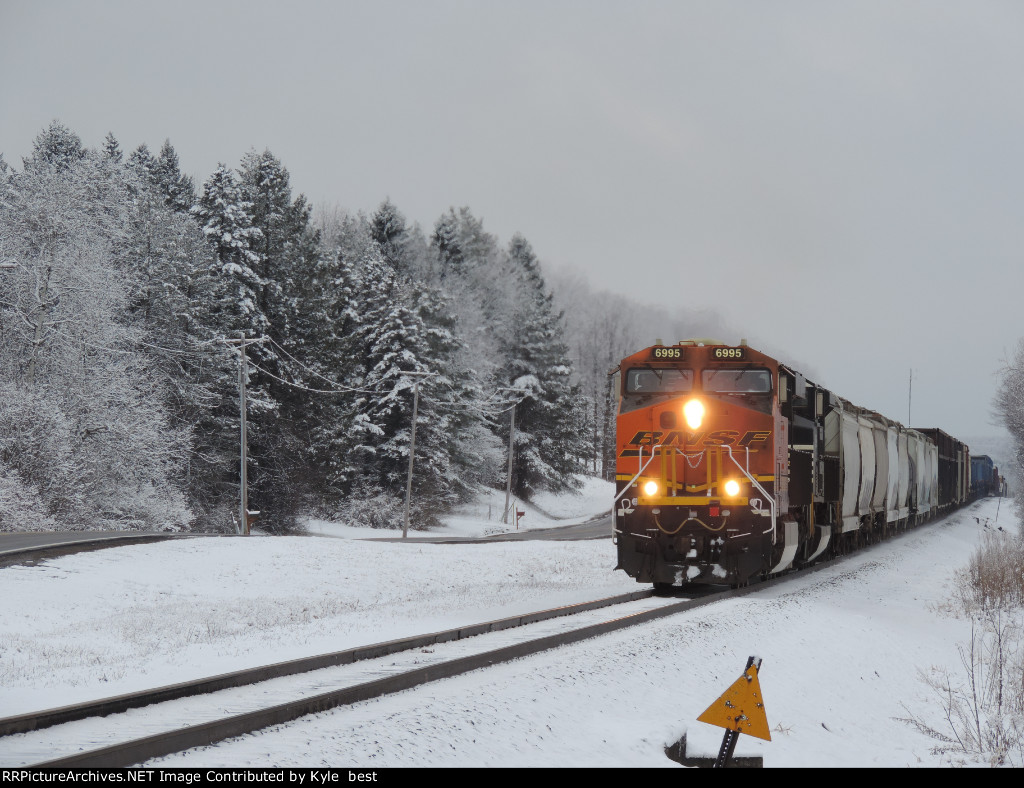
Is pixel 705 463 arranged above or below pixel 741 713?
above

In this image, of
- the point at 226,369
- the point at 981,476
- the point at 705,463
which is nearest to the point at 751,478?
the point at 705,463

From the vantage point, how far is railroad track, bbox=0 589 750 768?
20.1 feet

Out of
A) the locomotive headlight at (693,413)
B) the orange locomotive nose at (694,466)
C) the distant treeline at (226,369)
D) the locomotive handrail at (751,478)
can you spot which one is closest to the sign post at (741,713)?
the locomotive handrail at (751,478)

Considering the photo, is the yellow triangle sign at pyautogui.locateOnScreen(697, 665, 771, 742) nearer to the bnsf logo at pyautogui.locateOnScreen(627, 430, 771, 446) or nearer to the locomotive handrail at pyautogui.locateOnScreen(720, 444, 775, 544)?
the locomotive handrail at pyautogui.locateOnScreen(720, 444, 775, 544)

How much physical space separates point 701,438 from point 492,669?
7.44 m

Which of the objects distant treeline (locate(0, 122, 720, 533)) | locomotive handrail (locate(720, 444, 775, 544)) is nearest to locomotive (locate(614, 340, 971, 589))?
locomotive handrail (locate(720, 444, 775, 544))

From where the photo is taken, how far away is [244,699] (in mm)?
7734

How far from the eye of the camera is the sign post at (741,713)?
6949 mm

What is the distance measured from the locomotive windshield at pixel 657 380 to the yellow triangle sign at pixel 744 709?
932 centimetres

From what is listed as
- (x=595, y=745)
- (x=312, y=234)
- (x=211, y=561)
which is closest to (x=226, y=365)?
(x=312, y=234)

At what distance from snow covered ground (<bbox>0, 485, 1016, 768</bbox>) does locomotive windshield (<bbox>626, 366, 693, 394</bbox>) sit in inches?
141

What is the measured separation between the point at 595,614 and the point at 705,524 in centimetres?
265

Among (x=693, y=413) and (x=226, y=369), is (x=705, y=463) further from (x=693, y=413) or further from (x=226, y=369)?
(x=226, y=369)

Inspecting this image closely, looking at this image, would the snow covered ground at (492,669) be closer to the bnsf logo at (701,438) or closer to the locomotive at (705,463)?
the locomotive at (705,463)
